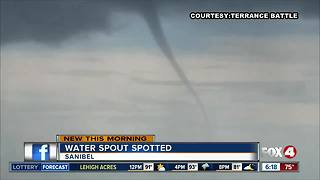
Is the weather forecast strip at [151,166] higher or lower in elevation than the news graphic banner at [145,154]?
lower

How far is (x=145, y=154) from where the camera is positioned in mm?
2193

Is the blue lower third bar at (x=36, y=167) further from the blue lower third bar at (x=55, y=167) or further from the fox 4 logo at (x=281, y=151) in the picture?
the fox 4 logo at (x=281, y=151)

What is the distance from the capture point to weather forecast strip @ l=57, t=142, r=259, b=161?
2.18 metres

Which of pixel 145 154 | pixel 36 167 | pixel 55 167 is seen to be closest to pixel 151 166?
pixel 145 154

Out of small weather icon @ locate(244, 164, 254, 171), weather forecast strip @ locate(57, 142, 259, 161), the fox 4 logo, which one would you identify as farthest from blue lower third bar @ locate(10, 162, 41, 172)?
the fox 4 logo

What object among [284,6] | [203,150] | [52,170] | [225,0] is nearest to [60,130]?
[52,170]

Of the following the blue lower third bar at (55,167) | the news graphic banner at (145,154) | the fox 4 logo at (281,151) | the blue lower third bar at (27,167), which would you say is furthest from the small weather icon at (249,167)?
the blue lower third bar at (27,167)

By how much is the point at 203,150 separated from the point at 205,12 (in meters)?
0.86

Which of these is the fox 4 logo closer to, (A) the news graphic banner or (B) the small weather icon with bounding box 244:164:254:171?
(A) the news graphic banner

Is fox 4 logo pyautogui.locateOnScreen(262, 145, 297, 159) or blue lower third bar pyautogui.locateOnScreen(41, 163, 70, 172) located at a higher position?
fox 4 logo pyautogui.locateOnScreen(262, 145, 297, 159)

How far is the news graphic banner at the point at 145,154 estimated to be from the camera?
7.17ft

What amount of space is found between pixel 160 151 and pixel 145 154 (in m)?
0.10

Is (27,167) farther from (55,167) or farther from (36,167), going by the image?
(55,167)

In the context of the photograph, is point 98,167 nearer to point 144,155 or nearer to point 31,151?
point 144,155
